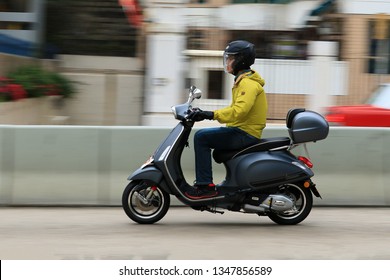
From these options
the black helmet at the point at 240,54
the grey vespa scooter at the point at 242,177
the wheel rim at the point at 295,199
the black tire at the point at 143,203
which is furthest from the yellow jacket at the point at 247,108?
the black tire at the point at 143,203

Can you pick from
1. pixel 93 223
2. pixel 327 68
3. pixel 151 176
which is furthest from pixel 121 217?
pixel 327 68

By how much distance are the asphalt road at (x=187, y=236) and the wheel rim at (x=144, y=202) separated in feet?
0.49

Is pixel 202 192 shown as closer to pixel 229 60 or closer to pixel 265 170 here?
pixel 265 170

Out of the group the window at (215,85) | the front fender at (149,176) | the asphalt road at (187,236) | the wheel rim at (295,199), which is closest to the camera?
the asphalt road at (187,236)

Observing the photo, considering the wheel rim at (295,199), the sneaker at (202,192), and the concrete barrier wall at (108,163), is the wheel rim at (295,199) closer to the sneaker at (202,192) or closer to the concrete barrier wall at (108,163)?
the sneaker at (202,192)

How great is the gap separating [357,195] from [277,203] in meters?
2.25

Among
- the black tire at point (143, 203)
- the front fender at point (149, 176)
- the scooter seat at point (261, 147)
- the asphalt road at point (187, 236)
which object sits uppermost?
the scooter seat at point (261, 147)

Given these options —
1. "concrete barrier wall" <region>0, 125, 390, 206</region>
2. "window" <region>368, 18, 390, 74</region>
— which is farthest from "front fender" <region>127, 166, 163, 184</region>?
"window" <region>368, 18, 390, 74</region>

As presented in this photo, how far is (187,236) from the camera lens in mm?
7711

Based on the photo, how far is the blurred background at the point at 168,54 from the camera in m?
16.3

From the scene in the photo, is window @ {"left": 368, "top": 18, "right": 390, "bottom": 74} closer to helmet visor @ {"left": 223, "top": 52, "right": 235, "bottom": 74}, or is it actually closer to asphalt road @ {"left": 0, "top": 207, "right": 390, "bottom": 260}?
asphalt road @ {"left": 0, "top": 207, "right": 390, "bottom": 260}

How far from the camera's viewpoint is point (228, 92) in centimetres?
1889

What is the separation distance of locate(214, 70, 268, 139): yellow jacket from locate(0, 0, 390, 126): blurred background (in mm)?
7519

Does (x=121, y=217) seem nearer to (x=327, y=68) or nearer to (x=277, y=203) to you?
(x=277, y=203)
